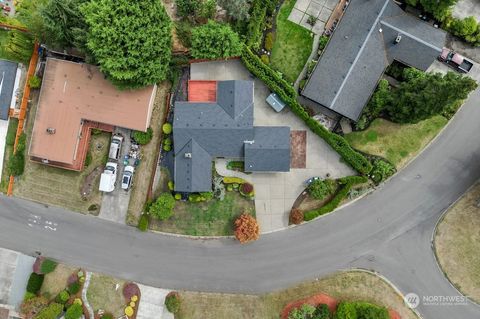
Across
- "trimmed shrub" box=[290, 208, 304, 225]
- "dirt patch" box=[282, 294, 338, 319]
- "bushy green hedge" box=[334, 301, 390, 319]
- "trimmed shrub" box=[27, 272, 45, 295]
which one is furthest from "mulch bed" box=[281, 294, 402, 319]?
"trimmed shrub" box=[27, 272, 45, 295]

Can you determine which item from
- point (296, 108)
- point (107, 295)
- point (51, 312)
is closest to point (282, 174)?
point (296, 108)

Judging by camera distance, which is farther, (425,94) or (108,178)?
(108,178)

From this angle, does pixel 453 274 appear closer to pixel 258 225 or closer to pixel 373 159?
pixel 373 159

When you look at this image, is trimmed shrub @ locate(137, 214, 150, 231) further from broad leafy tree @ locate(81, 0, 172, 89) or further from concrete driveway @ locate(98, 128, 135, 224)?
Result: broad leafy tree @ locate(81, 0, 172, 89)

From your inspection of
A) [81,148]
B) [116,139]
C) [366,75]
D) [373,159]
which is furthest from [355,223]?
[81,148]

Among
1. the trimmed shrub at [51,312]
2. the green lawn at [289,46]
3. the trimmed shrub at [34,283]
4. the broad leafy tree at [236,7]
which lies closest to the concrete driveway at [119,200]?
the trimmed shrub at [34,283]

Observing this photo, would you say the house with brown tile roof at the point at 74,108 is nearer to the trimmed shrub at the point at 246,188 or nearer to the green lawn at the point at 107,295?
the trimmed shrub at the point at 246,188

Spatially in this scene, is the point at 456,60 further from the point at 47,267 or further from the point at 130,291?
the point at 47,267

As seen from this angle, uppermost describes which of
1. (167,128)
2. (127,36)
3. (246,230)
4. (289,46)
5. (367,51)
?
(367,51)
